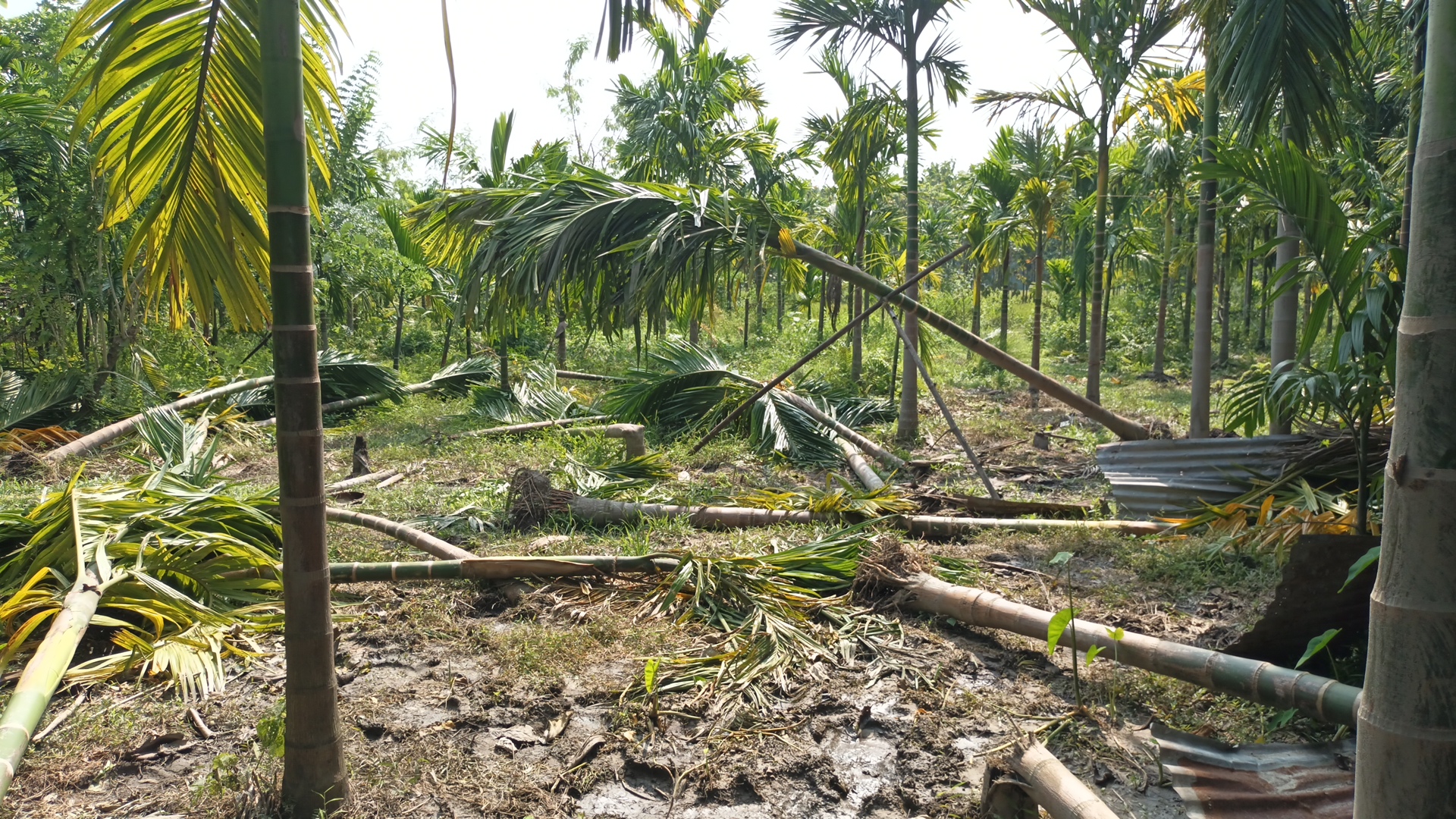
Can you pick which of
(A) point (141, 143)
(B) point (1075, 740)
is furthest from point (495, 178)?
(B) point (1075, 740)

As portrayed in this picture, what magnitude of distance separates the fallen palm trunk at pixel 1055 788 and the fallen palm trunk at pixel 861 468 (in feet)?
13.0

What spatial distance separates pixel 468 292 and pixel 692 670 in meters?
4.51

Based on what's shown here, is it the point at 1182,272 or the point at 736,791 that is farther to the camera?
the point at 1182,272

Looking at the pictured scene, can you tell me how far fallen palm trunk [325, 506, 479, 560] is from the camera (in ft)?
17.0

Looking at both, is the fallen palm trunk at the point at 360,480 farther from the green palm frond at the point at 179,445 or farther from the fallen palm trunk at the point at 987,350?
the fallen palm trunk at the point at 987,350

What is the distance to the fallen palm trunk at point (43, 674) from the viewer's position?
8.09 feet

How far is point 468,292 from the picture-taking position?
23.8ft

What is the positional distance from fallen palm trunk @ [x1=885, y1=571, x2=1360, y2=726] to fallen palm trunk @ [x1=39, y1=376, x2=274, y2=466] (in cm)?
673

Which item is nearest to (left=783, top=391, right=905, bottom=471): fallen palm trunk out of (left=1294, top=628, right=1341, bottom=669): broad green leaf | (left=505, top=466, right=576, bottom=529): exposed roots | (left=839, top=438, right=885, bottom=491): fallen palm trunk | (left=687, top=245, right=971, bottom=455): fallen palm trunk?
(left=839, top=438, right=885, bottom=491): fallen palm trunk

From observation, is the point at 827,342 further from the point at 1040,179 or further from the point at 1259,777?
the point at 1040,179

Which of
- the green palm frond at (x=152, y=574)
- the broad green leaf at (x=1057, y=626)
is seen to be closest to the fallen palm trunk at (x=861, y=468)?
the broad green leaf at (x=1057, y=626)

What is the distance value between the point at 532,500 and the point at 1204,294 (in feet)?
21.7

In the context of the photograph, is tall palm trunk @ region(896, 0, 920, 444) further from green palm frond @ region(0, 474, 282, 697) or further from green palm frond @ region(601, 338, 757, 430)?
green palm frond @ region(0, 474, 282, 697)

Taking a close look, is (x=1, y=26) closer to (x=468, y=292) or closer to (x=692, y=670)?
(x=468, y=292)
